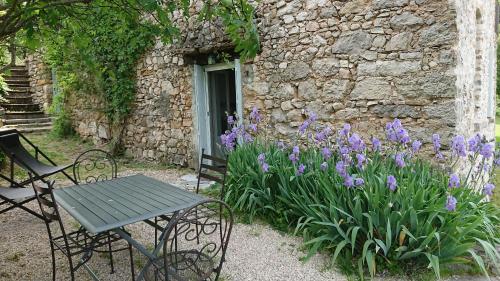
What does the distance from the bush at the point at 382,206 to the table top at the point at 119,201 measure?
1172mm

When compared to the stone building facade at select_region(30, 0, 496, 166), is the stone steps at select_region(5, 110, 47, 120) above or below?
below

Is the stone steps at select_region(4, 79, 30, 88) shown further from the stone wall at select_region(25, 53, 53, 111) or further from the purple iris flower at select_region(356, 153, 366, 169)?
the purple iris flower at select_region(356, 153, 366, 169)

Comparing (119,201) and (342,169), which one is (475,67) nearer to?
(342,169)

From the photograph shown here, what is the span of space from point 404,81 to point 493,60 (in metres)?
3.99

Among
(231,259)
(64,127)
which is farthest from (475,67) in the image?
(64,127)

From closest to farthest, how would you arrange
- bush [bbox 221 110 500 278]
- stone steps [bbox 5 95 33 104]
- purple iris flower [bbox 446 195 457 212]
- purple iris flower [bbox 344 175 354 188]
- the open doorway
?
purple iris flower [bbox 446 195 457 212]
bush [bbox 221 110 500 278]
purple iris flower [bbox 344 175 354 188]
the open doorway
stone steps [bbox 5 95 33 104]

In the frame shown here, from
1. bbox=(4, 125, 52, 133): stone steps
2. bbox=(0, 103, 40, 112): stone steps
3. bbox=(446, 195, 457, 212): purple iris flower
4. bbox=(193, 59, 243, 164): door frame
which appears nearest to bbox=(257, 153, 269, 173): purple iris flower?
bbox=(446, 195, 457, 212): purple iris flower

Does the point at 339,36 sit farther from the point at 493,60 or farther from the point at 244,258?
the point at 493,60

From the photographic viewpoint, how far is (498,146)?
11.7 feet

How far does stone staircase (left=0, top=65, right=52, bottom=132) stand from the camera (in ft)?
33.3

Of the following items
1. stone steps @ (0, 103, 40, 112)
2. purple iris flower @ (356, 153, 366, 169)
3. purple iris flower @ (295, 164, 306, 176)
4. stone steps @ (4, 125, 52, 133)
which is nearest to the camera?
purple iris flower @ (356, 153, 366, 169)

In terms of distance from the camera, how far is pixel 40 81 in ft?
36.2

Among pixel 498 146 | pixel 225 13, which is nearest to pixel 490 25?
pixel 498 146

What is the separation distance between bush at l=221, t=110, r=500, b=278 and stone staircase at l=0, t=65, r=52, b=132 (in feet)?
28.0
